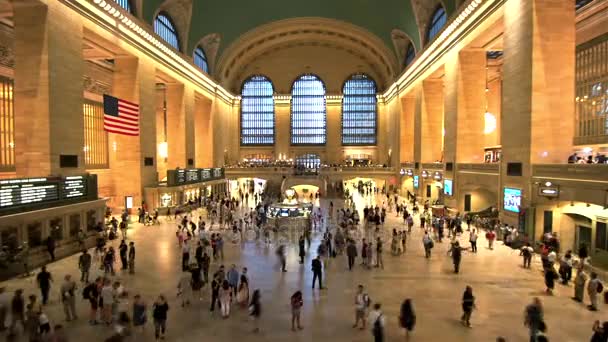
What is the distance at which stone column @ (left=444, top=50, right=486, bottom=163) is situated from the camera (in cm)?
2267

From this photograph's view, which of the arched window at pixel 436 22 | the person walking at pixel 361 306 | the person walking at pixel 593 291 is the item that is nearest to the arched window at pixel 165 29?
the arched window at pixel 436 22

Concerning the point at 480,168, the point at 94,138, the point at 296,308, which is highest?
the point at 94,138

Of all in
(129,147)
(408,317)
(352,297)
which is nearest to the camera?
(408,317)

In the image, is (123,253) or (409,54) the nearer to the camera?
(123,253)

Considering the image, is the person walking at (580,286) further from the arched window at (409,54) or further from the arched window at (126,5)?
the arched window at (409,54)

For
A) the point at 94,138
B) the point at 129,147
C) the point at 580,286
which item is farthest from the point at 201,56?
the point at 580,286

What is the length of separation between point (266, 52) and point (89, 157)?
2791 cm

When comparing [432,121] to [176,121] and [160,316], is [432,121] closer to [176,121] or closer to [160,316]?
[176,121]

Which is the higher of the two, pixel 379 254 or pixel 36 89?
pixel 36 89

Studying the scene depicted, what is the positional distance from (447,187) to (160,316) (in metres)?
20.7

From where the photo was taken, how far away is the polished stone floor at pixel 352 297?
7.27 metres

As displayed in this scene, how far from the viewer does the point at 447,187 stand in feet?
78.6

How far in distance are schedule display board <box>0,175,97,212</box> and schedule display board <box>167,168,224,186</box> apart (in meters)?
8.29

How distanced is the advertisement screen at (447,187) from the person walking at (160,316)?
2005 cm
